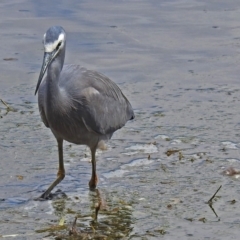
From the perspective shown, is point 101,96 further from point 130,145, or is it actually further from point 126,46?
point 126,46

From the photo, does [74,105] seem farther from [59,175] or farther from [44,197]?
[44,197]

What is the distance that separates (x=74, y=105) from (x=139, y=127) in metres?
1.59

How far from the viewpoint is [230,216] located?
662cm

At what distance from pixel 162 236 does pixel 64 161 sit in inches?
72.5

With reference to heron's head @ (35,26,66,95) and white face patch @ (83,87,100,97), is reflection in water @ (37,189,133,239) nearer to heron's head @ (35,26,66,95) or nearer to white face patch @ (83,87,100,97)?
white face patch @ (83,87,100,97)

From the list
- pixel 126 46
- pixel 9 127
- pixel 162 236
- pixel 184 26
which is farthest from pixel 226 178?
pixel 184 26

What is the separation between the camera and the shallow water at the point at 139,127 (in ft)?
21.8

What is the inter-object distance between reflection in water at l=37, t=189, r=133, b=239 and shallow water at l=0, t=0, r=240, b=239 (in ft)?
0.05

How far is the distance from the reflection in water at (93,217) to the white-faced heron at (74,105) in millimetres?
245

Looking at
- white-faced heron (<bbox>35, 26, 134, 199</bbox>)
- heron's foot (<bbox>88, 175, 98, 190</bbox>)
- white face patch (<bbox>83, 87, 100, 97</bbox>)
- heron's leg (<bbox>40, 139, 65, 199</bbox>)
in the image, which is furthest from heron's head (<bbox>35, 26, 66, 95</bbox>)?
heron's foot (<bbox>88, 175, 98, 190</bbox>)

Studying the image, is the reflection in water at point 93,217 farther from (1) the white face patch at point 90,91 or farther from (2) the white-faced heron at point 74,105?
(1) the white face patch at point 90,91

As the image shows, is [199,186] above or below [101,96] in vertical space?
below

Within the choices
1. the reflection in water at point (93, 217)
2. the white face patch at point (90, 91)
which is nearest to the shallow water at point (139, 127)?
the reflection in water at point (93, 217)

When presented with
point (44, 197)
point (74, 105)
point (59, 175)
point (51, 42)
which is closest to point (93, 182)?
point (59, 175)
